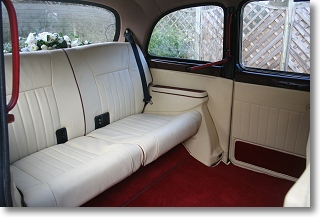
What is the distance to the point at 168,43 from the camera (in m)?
2.81

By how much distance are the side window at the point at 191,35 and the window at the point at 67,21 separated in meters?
0.49

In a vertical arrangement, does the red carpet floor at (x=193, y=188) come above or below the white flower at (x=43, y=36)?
below

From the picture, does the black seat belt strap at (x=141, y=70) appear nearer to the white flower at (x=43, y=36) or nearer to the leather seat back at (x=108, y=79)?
the leather seat back at (x=108, y=79)

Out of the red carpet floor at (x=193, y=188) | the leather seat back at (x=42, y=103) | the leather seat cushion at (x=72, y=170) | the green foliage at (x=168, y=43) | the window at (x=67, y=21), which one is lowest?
the red carpet floor at (x=193, y=188)

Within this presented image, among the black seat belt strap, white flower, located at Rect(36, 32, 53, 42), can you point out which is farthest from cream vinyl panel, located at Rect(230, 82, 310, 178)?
white flower, located at Rect(36, 32, 53, 42)

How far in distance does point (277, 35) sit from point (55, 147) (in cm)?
185

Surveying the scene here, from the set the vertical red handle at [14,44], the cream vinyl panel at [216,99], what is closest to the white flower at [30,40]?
the cream vinyl panel at [216,99]

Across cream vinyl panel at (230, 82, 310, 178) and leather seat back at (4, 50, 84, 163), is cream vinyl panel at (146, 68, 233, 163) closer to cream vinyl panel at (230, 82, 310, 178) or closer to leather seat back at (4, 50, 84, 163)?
cream vinyl panel at (230, 82, 310, 178)

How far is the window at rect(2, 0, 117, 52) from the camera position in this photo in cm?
227

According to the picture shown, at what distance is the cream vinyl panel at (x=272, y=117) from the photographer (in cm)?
202

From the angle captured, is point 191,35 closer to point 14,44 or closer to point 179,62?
point 179,62

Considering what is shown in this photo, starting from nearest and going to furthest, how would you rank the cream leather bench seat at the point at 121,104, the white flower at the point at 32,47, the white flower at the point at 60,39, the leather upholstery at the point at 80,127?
the leather upholstery at the point at 80,127
the cream leather bench seat at the point at 121,104
the white flower at the point at 32,47
the white flower at the point at 60,39

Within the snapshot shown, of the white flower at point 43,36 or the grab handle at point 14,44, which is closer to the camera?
the grab handle at point 14,44

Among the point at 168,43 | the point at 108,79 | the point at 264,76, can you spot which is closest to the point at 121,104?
the point at 108,79
